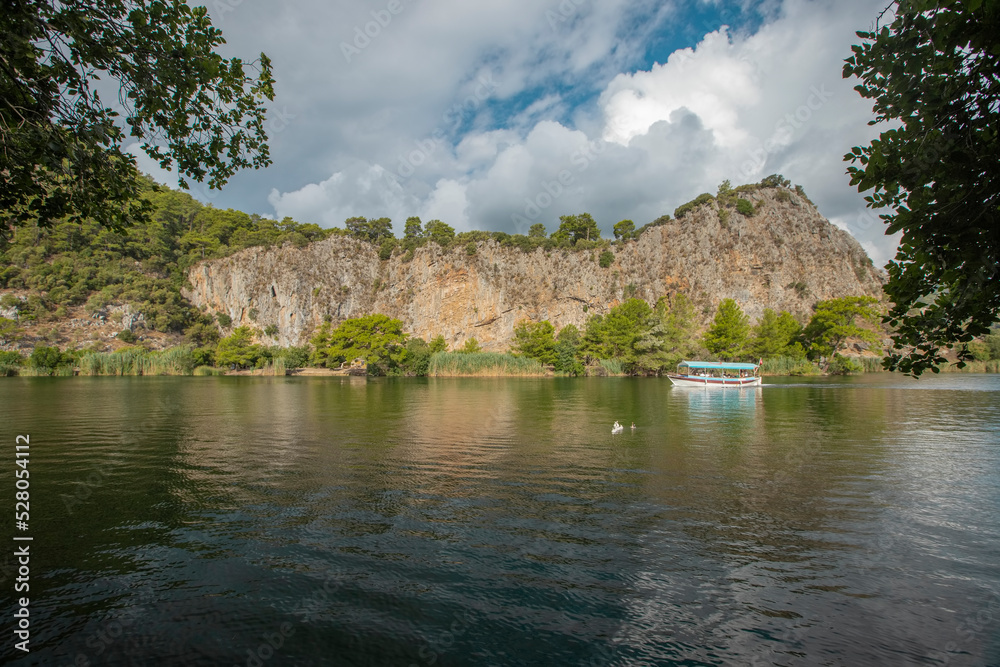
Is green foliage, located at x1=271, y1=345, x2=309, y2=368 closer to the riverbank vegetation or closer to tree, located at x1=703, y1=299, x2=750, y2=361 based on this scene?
the riverbank vegetation

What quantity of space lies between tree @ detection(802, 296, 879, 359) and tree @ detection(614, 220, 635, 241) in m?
48.1

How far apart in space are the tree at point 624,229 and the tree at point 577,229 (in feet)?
17.9

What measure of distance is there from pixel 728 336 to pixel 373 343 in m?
55.9

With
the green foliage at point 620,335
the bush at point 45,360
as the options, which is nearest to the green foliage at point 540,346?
the green foliage at point 620,335

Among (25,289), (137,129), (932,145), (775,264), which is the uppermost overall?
(775,264)

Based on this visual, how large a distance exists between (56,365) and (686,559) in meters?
85.0

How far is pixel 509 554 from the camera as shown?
775 cm

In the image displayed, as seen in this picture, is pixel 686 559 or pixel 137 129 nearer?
pixel 686 559

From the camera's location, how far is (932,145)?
5484 millimetres

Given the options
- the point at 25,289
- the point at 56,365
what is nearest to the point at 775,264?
the point at 56,365

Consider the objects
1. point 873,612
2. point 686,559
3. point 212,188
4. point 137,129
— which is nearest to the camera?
point 873,612

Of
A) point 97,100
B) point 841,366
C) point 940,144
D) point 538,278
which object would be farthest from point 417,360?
point 940,144

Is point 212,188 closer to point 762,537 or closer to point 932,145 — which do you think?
point 932,145

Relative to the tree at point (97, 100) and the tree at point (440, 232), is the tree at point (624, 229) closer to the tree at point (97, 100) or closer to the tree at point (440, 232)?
the tree at point (440, 232)
